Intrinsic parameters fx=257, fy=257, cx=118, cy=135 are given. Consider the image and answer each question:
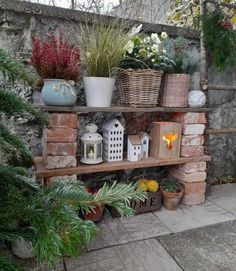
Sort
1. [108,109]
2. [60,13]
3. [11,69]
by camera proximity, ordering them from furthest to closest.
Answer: [60,13] < [108,109] < [11,69]

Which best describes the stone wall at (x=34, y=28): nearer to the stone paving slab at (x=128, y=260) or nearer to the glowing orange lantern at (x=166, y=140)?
the glowing orange lantern at (x=166, y=140)

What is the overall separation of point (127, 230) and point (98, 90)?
848 mm

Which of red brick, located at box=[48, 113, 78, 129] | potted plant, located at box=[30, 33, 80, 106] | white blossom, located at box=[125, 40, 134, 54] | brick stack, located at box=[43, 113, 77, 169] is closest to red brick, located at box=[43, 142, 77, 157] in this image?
brick stack, located at box=[43, 113, 77, 169]

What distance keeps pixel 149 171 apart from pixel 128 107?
2.29ft

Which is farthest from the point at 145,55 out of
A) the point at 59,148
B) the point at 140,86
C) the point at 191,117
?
the point at 59,148

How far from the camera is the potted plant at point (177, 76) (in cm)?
166

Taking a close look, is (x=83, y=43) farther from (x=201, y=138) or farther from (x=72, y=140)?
(x=201, y=138)

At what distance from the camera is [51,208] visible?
0.56 m

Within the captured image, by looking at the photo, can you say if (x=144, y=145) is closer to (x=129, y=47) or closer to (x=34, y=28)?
(x=129, y=47)

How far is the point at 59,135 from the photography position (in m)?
1.42

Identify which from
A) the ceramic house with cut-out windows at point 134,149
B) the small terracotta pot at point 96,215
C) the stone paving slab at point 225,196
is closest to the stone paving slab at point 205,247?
the stone paving slab at point 225,196

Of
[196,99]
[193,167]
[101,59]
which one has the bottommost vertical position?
[193,167]

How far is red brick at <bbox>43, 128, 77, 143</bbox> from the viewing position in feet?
4.62

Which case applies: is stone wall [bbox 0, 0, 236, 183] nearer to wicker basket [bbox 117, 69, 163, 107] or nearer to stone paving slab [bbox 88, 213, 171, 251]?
wicker basket [bbox 117, 69, 163, 107]
